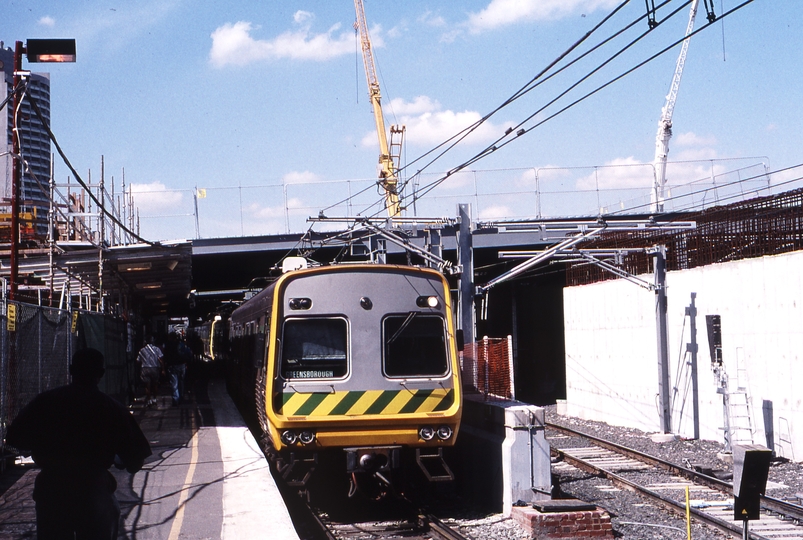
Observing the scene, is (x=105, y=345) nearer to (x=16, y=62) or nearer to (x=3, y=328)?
(x=16, y=62)

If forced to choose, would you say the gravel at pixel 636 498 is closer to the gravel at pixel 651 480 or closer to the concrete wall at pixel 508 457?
the gravel at pixel 651 480

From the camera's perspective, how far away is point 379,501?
11.5 m

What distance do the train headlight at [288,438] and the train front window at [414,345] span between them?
53.1 inches

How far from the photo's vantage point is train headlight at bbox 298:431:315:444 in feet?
31.9

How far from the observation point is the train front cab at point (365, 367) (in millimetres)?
9805

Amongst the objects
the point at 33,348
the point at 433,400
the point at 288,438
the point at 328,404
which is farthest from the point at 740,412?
the point at 33,348

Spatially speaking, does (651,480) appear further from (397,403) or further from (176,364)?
(176,364)

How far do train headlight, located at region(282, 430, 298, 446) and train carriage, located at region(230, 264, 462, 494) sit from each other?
11 mm

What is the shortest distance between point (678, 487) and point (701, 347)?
5.64 m

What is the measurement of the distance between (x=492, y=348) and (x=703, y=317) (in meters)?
6.25

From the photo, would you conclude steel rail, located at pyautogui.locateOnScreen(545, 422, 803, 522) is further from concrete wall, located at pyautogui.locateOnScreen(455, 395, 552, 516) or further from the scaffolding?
the scaffolding

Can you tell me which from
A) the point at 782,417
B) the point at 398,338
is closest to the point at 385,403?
the point at 398,338

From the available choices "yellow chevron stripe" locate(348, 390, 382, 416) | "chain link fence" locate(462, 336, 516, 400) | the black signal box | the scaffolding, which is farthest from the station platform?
the scaffolding

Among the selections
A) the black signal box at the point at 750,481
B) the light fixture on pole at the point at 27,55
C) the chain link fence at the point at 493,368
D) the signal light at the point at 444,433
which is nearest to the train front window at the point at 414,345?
the signal light at the point at 444,433
